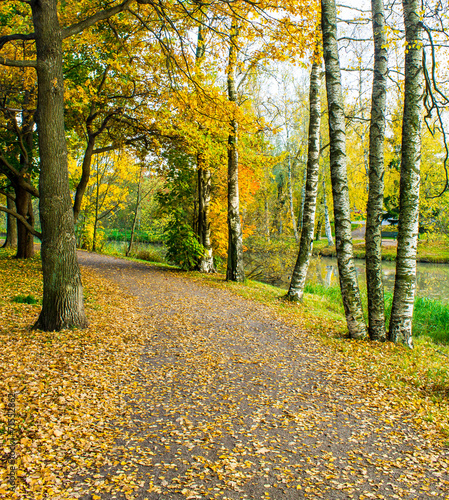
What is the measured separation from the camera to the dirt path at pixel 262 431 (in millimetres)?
3164

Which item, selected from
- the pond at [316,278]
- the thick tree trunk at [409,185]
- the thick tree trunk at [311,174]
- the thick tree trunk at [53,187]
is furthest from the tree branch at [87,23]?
the pond at [316,278]

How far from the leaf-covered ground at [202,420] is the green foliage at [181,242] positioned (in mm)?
7914

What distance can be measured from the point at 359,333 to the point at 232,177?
813 centimetres

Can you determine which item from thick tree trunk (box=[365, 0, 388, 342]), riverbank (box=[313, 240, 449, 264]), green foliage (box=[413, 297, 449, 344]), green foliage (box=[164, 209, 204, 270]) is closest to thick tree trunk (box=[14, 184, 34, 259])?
green foliage (box=[164, 209, 204, 270])

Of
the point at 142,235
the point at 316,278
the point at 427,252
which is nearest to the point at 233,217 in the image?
the point at 316,278

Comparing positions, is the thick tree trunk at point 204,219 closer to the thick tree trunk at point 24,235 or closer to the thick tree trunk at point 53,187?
the thick tree trunk at point 24,235

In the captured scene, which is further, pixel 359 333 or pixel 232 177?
pixel 232 177

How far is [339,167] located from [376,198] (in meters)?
0.99

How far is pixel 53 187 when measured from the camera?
6371 millimetres

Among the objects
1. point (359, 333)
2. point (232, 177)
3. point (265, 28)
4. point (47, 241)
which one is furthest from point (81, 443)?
point (232, 177)

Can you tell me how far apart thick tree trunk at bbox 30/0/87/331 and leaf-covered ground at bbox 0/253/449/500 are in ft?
1.84

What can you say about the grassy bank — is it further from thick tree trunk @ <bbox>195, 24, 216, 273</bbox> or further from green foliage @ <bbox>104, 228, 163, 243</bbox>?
green foliage @ <bbox>104, 228, 163, 243</bbox>

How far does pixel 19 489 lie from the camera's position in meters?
2.89

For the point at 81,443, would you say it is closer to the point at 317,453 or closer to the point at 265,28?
the point at 317,453
